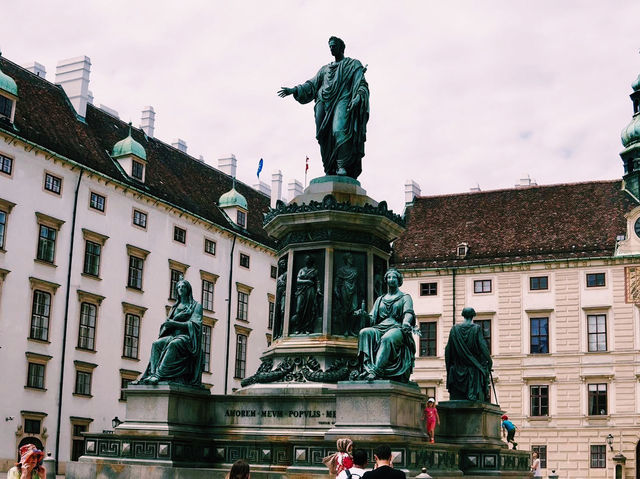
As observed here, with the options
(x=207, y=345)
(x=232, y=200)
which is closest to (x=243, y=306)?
(x=207, y=345)

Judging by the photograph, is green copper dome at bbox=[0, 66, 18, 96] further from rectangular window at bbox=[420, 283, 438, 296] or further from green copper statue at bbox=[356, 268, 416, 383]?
green copper statue at bbox=[356, 268, 416, 383]

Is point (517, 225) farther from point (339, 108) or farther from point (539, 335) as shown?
point (339, 108)

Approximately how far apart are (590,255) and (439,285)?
9.28 m

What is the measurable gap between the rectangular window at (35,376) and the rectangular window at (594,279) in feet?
102

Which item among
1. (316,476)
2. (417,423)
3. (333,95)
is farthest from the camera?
(333,95)

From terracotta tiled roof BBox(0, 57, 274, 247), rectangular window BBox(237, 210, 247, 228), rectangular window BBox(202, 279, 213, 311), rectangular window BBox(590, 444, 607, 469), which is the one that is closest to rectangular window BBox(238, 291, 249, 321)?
rectangular window BBox(202, 279, 213, 311)


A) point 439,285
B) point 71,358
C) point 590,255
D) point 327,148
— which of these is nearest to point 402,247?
point 439,285

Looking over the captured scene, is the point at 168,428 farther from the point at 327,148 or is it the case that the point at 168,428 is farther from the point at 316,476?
the point at 327,148

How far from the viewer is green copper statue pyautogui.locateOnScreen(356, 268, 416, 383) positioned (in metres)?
15.1

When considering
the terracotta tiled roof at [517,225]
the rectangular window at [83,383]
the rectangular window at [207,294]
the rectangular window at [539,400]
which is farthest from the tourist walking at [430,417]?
the terracotta tiled roof at [517,225]

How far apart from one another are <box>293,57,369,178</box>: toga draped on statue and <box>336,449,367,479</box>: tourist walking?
959 centimetres

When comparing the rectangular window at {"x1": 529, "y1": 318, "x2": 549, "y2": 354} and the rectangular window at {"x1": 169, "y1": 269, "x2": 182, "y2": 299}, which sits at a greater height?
the rectangular window at {"x1": 169, "y1": 269, "x2": 182, "y2": 299}

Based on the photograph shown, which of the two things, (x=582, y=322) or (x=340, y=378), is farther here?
(x=582, y=322)

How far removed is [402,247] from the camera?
204 ft
